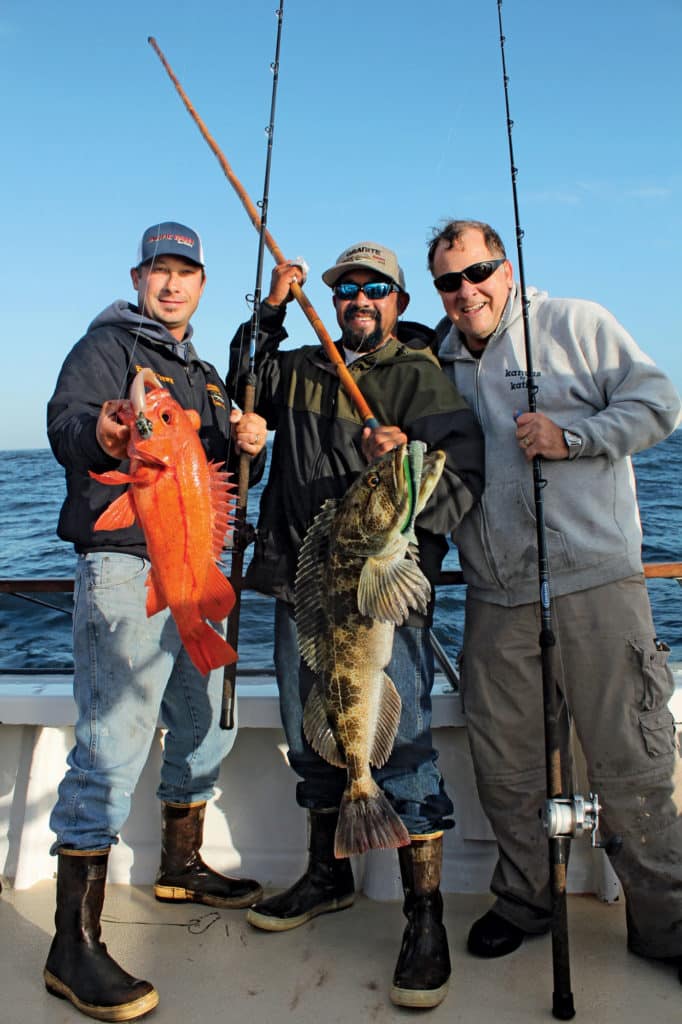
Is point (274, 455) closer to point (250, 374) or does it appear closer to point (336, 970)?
point (250, 374)

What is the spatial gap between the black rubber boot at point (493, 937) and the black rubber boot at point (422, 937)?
219mm

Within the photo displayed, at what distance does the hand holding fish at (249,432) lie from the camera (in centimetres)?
352

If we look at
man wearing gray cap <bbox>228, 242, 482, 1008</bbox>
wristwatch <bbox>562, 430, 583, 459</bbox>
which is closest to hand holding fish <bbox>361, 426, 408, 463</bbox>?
man wearing gray cap <bbox>228, 242, 482, 1008</bbox>

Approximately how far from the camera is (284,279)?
4027mm

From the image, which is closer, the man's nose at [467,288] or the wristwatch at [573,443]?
the wristwatch at [573,443]

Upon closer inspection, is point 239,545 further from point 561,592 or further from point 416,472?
point 561,592

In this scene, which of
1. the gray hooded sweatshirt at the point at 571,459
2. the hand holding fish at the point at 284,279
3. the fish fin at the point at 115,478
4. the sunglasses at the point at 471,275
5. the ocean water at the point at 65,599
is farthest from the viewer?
the ocean water at the point at 65,599

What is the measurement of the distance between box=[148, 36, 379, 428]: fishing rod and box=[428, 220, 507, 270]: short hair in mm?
634

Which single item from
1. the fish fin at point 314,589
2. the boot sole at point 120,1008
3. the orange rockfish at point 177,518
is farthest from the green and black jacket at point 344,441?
the boot sole at point 120,1008

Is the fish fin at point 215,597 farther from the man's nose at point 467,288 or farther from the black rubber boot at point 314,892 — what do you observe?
the man's nose at point 467,288

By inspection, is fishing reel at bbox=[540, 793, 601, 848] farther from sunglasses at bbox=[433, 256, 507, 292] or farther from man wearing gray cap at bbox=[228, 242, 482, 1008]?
sunglasses at bbox=[433, 256, 507, 292]

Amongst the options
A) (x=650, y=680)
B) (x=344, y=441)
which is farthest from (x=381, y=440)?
(x=650, y=680)

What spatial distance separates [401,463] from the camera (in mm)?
2875

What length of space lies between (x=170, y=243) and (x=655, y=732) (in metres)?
3.12
